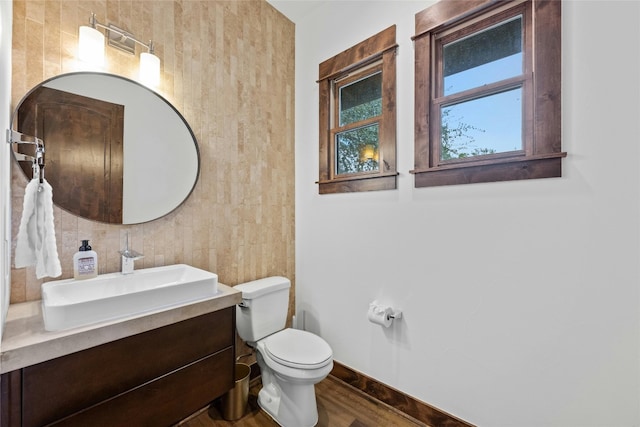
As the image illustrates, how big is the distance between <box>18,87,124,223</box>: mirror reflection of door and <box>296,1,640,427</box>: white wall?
54.4 inches

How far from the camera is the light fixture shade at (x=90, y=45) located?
1.28m

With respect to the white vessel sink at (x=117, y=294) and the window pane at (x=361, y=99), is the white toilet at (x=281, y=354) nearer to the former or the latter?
the white vessel sink at (x=117, y=294)

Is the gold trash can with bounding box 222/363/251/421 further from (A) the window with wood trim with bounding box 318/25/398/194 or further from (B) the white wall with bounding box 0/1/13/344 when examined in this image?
(A) the window with wood trim with bounding box 318/25/398/194

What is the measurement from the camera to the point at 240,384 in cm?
164

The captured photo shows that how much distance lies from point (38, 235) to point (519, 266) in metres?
2.06

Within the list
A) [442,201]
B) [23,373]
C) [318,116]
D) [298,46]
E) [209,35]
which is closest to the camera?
[23,373]

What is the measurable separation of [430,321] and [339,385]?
871 mm

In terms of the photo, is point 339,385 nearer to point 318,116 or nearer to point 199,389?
point 199,389

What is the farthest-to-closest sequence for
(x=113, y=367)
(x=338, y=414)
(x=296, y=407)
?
(x=338, y=414) → (x=296, y=407) → (x=113, y=367)

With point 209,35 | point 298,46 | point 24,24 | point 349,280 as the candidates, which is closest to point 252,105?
point 209,35

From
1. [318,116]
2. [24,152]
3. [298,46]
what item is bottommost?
[24,152]

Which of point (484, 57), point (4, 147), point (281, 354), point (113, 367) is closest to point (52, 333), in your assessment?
point (113, 367)

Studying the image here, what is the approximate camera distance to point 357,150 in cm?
202

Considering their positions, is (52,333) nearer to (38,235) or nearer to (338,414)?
(38,235)
